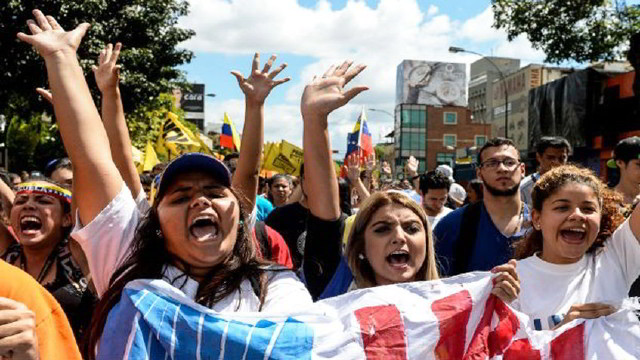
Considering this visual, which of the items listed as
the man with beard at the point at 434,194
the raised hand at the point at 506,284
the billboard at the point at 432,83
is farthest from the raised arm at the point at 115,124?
the billboard at the point at 432,83

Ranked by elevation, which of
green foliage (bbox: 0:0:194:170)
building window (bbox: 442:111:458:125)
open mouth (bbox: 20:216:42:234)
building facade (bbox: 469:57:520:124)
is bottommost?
open mouth (bbox: 20:216:42:234)

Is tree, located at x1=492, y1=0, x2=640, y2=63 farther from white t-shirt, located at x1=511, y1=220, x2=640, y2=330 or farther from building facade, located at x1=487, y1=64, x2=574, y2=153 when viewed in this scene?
building facade, located at x1=487, y1=64, x2=574, y2=153

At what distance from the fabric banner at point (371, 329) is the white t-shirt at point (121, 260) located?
0.06 m

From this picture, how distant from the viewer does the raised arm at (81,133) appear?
2.44 metres

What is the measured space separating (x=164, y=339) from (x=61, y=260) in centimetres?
154

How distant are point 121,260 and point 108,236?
104 mm

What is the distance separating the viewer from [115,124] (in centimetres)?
320

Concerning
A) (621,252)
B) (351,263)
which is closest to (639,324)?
(621,252)

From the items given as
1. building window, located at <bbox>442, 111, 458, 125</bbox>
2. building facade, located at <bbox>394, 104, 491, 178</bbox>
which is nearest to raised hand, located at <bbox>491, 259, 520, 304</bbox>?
building facade, located at <bbox>394, 104, 491, 178</bbox>

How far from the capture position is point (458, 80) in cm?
10600

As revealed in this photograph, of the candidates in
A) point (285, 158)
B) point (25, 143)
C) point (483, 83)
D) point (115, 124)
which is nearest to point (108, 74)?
point (115, 124)

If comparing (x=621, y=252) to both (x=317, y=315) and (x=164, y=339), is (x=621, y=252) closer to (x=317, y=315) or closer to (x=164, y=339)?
(x=317, y=315)

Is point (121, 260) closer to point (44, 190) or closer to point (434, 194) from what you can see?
point (44, 190)

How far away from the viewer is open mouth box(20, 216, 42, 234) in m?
3.62
